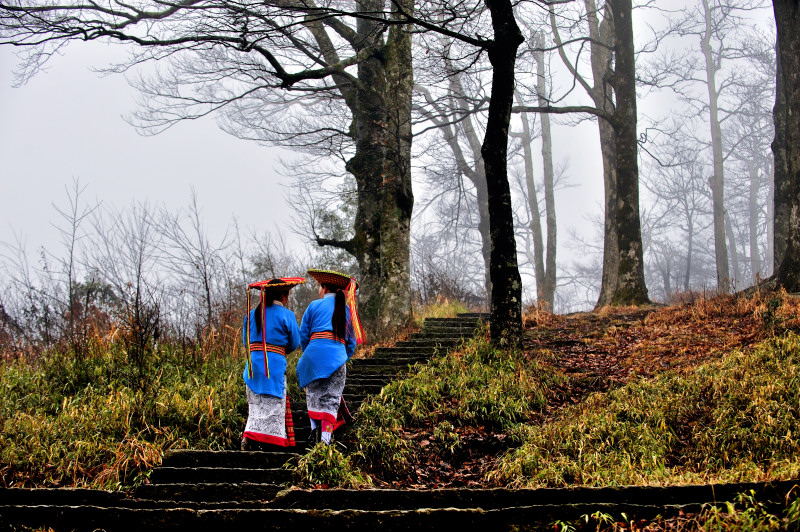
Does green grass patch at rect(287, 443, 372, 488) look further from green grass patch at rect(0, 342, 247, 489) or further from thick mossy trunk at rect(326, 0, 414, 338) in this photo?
thick mossy trunk at rect(326, 0, 414, 338)

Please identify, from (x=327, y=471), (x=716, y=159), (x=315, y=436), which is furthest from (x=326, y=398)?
(x=716, y=159)

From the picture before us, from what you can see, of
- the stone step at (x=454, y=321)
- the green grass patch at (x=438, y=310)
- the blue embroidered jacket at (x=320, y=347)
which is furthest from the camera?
the green grass patch at (x=438, y=310)

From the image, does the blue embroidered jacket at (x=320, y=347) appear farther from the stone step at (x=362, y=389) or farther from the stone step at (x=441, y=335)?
the stone step at (x=441, y=335)

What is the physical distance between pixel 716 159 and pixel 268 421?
22.7m

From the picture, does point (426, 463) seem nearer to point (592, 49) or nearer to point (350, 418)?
point (350, 418)

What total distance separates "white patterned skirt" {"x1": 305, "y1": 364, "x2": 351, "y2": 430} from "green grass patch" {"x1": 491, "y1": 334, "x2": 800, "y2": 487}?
1.74 metres

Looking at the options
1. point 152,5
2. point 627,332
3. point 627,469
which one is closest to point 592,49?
point 627,332

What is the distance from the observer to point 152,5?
39.8 ft

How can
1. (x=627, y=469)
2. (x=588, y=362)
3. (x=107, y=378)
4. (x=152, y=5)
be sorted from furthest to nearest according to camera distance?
1. (x=152, y=5)
2. (x=588, y=362)
3. (x=107, y=378)
4. (x=627, y=469)

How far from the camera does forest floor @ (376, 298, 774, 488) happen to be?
19.1 ft

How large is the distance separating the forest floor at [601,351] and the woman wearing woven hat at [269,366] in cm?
134

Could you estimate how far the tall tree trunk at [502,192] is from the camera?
28.5 ft

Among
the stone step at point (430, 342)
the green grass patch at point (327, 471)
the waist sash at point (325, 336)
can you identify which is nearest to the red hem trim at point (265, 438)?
the green grass patch at point (327, 471)

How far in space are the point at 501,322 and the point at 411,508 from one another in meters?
4.85
